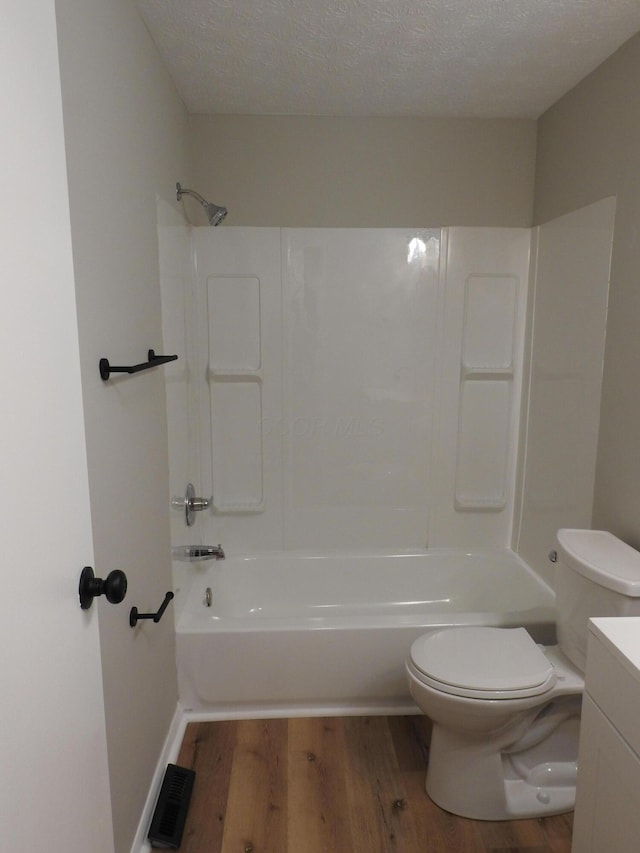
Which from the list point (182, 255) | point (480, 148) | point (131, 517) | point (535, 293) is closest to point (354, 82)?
point (480, 148)

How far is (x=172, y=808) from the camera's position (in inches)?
73.2

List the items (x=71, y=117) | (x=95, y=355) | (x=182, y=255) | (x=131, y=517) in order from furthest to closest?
(x=182, y=255)
(x=131, y=517)
(x=95, y=355)
(x=71, y=117)

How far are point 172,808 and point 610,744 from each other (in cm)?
133

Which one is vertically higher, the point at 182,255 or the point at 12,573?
the point at 182,255

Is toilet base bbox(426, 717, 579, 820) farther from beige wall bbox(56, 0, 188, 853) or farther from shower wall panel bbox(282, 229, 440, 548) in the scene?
shower wall panel bbox(282, 229, 440, 548)

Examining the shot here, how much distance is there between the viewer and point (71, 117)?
1218mm

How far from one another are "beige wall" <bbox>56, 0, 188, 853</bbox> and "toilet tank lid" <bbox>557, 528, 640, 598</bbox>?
1332 millimetres

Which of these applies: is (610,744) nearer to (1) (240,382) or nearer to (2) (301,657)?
(2) (301,657)

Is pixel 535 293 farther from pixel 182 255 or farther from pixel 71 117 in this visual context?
pixel 71 117

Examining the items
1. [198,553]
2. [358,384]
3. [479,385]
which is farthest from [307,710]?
[479,385]

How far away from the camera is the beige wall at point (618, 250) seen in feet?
6.37

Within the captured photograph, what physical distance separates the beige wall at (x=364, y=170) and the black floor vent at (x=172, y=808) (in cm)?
220

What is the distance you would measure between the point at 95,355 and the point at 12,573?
0.72 metres

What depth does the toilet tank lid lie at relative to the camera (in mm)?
1712
